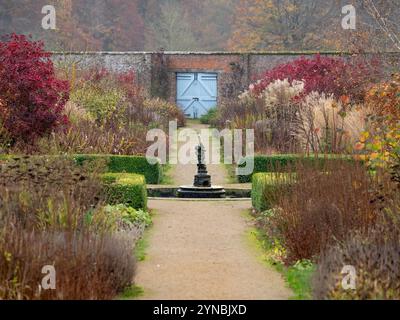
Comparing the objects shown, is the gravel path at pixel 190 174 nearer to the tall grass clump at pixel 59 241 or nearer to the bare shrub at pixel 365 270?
the tall grass clump at pixel 59 241

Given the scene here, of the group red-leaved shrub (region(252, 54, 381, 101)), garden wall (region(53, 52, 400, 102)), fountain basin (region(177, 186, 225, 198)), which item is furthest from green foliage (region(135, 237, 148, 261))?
garden wall (region(53, 52, 400, 102))

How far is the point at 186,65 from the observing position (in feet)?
116

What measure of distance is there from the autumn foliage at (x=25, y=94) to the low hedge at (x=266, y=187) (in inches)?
199

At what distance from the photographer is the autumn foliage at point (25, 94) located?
16766mm

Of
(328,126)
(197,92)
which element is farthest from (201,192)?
(197,92)

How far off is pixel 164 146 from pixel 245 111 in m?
4.34

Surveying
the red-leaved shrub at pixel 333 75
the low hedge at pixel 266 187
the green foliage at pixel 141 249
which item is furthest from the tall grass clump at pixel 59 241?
the red-leaved shrub at pixel 333 75

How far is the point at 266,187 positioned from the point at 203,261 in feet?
10.4

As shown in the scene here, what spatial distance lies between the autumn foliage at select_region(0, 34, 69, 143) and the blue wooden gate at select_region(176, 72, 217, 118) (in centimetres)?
1801

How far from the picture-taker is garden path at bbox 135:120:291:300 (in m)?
8.23

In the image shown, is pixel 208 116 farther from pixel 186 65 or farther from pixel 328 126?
pixel 328 126

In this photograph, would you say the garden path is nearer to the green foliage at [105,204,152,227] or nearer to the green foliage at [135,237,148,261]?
the green foliage at [135,237,148,261]

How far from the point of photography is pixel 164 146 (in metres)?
20.8

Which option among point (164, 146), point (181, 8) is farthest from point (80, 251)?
point (181, 8)
